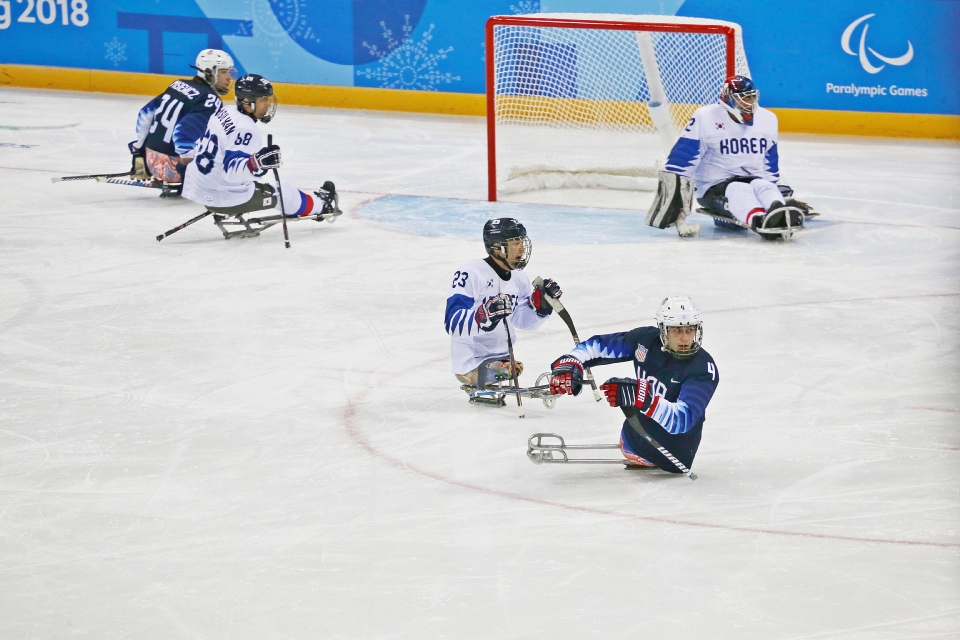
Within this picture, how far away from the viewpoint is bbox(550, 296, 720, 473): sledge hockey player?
13.4 feet

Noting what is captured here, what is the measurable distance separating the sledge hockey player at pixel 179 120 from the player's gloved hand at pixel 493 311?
5153mm

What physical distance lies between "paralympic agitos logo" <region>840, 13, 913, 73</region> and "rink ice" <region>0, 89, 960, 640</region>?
3.05m

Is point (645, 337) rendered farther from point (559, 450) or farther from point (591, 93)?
point (591, 93)

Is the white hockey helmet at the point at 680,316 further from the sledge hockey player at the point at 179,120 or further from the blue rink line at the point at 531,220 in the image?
the sledge hockey player at the point at 179,120

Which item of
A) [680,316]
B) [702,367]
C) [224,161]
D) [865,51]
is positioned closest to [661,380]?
[702,367]

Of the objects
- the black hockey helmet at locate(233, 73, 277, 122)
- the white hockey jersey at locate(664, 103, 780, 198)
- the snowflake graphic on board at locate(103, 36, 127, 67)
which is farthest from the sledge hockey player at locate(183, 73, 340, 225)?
the snowflake graphic on board at locate(103, 36, 127, 67)

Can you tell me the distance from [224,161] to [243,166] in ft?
0.42

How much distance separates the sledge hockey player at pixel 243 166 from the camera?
8.21m

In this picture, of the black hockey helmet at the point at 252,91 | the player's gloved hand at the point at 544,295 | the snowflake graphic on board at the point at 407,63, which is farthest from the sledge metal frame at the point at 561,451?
the snowflake graphic on board at the point at 407,63

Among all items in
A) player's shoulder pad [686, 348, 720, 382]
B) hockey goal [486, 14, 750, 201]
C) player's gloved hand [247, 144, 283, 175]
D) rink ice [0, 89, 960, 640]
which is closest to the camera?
rink ice [0, 89, 960, 640]

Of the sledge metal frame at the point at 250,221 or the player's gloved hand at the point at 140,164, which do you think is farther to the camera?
the player's gloved hand at the point at 140,164

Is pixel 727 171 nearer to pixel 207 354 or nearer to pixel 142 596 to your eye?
pixel 207 354

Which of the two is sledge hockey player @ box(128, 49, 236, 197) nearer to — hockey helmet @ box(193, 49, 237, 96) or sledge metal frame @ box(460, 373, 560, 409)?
hockey helmet @ box(193, 49, 237, 96)

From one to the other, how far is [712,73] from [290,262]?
139 inches
